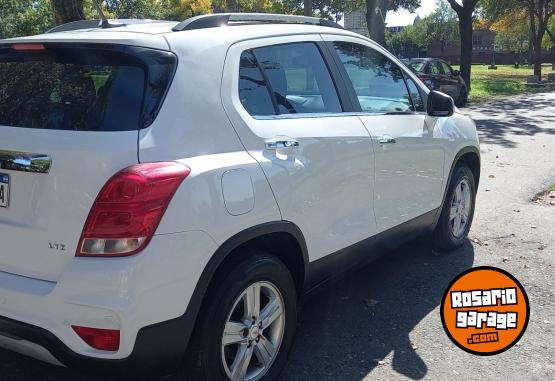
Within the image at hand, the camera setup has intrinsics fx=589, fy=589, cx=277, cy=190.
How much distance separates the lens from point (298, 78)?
3.52 m

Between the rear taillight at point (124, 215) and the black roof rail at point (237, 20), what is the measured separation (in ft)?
3.12

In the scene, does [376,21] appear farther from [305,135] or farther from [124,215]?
[124,215]

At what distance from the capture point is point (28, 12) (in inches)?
1809

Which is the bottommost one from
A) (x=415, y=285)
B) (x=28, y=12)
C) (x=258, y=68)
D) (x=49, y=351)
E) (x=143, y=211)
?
(x=415, y=285)

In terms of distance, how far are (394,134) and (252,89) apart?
1.33 m

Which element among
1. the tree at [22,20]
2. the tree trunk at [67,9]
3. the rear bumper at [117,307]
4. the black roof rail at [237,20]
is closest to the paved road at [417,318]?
the rear bumper at [117,307]

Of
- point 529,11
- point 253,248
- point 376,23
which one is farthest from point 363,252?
point 529,11

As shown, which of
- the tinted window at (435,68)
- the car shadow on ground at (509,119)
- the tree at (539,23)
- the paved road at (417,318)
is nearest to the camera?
the paved road at (417,318)

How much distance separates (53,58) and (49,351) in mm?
1346

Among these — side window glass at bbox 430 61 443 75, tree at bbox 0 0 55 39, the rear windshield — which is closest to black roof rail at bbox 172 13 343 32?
the rear windshield

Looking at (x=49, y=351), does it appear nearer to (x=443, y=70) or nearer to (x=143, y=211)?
(x=143, y=211)

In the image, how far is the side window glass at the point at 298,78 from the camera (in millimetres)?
3238

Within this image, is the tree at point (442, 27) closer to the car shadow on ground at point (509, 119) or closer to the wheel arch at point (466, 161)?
the car shadow on ground at point (509, 119)

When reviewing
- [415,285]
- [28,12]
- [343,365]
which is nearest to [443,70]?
[415,285]
